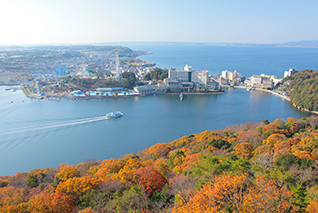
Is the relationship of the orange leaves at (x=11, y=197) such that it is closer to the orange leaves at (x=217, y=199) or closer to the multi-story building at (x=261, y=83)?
the orange leaves at (x=217, y=199)

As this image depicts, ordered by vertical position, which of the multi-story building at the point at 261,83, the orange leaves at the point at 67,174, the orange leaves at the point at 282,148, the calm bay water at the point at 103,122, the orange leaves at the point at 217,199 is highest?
the orange leaves at the point at 217,199

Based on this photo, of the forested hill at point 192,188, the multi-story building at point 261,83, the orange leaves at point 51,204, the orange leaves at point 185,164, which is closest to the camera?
the forested hill at point 192,188

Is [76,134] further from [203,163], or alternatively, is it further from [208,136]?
[203,163]

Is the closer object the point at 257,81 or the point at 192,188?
the point at 192,188

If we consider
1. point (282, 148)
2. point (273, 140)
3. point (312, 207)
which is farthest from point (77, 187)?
point (273, 140)

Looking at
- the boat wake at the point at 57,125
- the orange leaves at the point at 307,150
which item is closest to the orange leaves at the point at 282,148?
the orange leaves at the point at 307,150

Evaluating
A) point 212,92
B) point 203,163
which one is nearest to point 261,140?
point 203,163

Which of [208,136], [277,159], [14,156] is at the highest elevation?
[277,159]

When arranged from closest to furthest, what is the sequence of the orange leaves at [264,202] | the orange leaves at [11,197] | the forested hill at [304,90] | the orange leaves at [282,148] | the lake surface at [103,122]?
the orange leaves at [264,202] < the orange leaves at [11,197] < the orange leaves at [282,148] < the lake surface at [103,122] < the forested hill at [304,90]

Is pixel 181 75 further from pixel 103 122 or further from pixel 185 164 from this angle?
pixel 185 164
